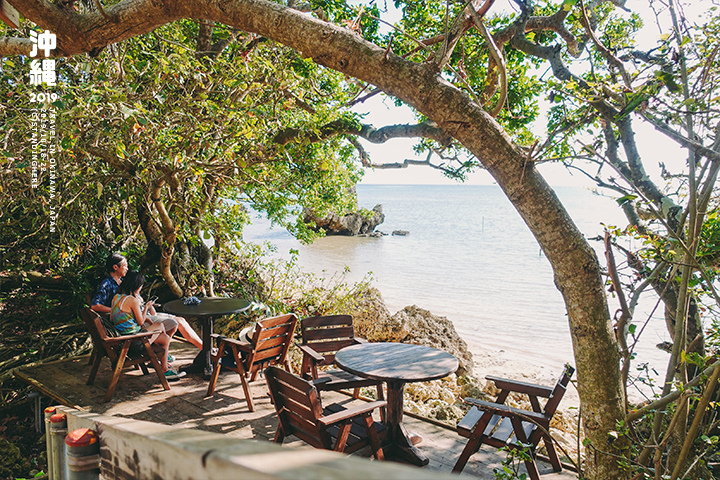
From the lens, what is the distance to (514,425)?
327cm

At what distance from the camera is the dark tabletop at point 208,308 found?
5.42 meters

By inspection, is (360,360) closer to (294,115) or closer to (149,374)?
(149,374)

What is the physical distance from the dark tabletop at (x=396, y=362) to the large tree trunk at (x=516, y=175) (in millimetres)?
1215

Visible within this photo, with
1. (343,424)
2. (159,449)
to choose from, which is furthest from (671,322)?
(159,449)

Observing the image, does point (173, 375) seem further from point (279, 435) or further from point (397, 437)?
point (397, 437)

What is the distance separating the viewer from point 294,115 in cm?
786

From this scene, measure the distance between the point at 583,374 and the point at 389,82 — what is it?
79.9 inches

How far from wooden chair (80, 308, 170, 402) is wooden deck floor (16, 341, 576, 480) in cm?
18

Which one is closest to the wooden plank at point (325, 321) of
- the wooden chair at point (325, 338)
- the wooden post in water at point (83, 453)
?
the wooden chair at point (325, 338)

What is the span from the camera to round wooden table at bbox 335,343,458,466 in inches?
140

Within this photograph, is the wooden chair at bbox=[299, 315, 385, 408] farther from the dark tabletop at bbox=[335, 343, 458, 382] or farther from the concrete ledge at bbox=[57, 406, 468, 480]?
the concrete ledge at bbox=[57, 406, 468, 480]

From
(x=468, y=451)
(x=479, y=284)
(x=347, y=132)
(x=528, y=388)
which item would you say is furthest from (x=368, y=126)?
(x=479, y=284)

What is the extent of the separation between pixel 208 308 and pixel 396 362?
280cm

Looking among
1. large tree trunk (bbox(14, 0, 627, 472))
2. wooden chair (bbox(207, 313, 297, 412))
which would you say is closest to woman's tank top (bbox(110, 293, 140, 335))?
wooden chair (bbox(207, 313, 297, 412))
